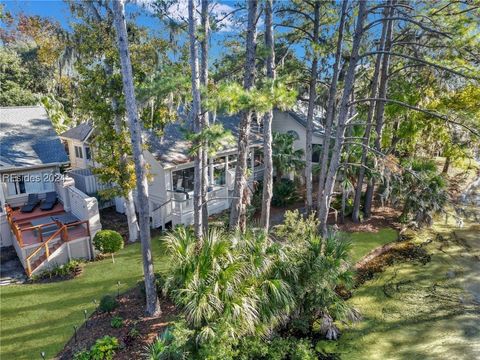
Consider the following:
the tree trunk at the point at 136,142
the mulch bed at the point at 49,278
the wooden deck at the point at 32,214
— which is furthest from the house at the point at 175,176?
the tree trunk at the point at 136,142

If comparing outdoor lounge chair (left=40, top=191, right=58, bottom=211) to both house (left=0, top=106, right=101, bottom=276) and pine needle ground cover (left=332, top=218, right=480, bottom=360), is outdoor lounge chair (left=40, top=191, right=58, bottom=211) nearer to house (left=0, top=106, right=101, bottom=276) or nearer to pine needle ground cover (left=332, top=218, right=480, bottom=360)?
house (left=0, top=106, right=101, bottom=276)

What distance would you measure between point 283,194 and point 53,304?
12.0 meters

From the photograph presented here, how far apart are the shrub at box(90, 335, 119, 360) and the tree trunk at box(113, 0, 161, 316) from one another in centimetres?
148

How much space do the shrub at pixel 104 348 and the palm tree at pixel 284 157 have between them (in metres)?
12.1

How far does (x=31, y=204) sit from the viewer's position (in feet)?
51.9

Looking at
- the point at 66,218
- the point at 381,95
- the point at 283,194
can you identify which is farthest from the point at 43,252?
the point at 381,95

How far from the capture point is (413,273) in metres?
12.0

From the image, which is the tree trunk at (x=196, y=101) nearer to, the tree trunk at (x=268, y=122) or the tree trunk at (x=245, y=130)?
the tree trunk at (x=245, y=130)

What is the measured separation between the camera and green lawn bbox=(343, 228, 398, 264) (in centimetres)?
1306

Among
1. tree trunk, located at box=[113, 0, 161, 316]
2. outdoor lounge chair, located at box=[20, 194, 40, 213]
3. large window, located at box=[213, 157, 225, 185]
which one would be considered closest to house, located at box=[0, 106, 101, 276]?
outdoor lounge chair, located at box=[20, 194, 40, 213]

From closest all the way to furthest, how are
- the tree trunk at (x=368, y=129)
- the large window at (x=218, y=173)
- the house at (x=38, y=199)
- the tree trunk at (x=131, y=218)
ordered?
the house at (x=38, y=199) → the tree trunk at (x=131, y=218) → the tree trunk at (x=368, y=129) → the large window at (x=218, y=173)

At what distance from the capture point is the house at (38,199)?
12.1 meters

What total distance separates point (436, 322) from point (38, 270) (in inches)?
517

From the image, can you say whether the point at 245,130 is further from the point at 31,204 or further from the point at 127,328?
the point at 31,204
